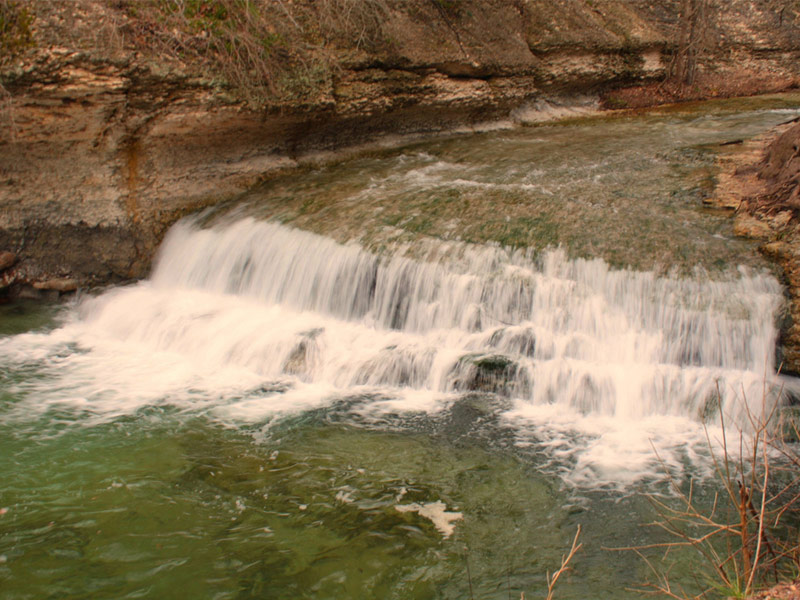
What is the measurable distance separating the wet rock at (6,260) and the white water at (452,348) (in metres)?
1.13

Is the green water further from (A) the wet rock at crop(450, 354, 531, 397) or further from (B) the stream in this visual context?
(A) the wet rock at crop(450, 354, 531, 397)

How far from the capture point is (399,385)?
235 inches

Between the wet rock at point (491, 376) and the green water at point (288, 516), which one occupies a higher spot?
the wet rock at point (491, 376)

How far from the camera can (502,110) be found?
1046cm

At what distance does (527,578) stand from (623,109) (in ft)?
29.8

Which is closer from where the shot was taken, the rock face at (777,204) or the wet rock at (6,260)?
the rock face at (777,204)

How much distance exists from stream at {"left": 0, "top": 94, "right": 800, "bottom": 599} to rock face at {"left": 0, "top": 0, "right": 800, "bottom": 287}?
1.64ft

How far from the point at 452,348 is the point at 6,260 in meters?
5.06

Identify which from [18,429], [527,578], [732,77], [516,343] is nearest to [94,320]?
[18,429]

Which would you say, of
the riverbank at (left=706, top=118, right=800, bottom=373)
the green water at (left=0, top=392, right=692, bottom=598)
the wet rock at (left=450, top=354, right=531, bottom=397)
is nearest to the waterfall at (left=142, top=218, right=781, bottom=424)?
the wet rock at (left=450, top=354, right=531, bottom=397)

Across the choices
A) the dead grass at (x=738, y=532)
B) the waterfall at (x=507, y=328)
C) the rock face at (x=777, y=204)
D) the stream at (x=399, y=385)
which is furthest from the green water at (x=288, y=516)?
the rock face at (x=777, y=204)

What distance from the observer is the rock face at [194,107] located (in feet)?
24.3

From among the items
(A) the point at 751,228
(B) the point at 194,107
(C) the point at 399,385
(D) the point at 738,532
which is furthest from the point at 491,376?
(B) the point at 194,107

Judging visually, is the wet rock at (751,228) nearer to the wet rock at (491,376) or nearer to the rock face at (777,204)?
the rock face at (777,204)
